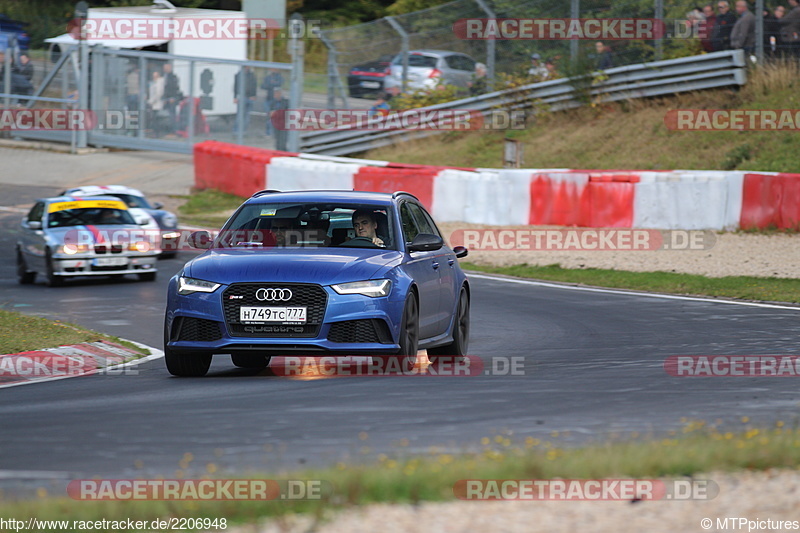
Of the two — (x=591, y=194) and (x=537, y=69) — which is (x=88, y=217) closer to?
(x=591, y=194)

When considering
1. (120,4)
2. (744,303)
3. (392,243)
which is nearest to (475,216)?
(744,303)

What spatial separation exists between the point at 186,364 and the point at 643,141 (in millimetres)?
19153

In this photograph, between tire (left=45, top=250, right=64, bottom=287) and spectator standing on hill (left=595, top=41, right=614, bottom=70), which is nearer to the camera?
tire (left=45, top=250, right=64, bottom=287)

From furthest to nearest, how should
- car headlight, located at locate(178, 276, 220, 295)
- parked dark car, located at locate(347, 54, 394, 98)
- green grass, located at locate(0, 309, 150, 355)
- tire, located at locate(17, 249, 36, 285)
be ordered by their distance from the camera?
1. parked dark car, located at locate(347, 54, 394, 98)
2. tire, located at locate(17, 249, 36, 285)
3. green grass, located at locate(0, 309, 150, 355)
4. car headlight, located at locate(178, 276, 220, 295)

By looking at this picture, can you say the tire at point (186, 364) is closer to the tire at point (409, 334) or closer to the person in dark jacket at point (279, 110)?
the tire at point (409, 334)

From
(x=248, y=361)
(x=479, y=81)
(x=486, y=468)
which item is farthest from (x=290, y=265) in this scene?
(x=479, y=81)

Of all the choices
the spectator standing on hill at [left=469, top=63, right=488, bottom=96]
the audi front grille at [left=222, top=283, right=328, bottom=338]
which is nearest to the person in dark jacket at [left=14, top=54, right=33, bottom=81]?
the spectator standing on hill at [left=469, top=63, right=488, bottom=96]

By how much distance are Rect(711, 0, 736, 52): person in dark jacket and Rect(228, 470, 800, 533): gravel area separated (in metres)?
23.1

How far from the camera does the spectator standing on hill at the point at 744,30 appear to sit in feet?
86.2

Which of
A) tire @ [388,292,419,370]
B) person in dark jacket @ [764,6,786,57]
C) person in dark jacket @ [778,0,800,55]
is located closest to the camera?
tire @ [388,292,419,370]

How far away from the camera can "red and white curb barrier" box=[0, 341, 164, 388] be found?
34.9 feet

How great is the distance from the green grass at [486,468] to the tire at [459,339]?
463 centimetres

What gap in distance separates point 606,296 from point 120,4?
4019cm

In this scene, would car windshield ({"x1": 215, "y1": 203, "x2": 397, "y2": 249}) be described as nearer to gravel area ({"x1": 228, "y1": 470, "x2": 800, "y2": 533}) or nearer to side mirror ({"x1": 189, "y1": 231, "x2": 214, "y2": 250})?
side mirror ({"x1": 189, "y1": 231, "x2": 214, "y2": 250})
